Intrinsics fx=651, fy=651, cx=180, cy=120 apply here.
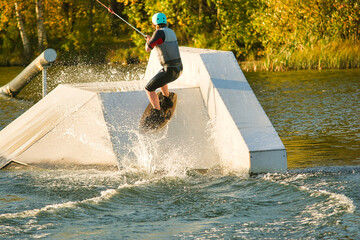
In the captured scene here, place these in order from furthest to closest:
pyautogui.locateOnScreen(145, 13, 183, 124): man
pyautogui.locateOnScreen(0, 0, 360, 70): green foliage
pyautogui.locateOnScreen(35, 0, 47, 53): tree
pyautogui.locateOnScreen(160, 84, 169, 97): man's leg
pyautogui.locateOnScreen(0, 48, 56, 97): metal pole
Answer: pyautogui.locateOnScreen(35, 0, 47, 53): tree → pyautogui.locateOnScreen(0, 0, 360, 70): green foliage → pyautogui.locateOnScreen(0, 48, 56, 97): metal pole → pyautogui.locateOnScreen(160, 84, 169, 97): man's leg → pyautogui.locateOnScreen(145, 13, 183, 124): man

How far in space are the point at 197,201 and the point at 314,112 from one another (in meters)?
8.56

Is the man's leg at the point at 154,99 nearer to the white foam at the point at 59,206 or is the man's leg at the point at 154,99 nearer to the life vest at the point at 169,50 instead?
the life vest at the point at 169,50

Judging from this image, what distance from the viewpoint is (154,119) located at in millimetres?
11312

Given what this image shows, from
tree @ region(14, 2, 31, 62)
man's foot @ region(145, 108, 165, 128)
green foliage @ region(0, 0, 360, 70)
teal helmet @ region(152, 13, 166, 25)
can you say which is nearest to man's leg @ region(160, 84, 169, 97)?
man's foot @ region(145, 108, 165, 128)

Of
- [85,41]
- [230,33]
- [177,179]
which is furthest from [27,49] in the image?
[177,179]

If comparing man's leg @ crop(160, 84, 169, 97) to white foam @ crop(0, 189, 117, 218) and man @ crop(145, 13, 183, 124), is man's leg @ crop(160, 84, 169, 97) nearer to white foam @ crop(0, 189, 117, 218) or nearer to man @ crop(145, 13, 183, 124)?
man @ crop(145, 13, 183, 124)

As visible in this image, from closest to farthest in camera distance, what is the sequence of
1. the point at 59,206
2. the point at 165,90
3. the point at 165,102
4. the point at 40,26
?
the point at 59,206, the point at 165,90, the point at 165,102, the point at 40,26

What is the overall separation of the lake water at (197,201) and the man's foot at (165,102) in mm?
1279

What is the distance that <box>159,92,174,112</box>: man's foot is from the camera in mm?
11477

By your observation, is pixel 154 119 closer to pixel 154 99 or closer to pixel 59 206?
pixel 154 99

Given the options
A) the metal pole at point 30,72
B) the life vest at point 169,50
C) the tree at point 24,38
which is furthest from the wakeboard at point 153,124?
the tree at point 24,38

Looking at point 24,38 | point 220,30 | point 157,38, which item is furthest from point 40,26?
point 157,38

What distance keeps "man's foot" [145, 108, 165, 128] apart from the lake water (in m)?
0.91

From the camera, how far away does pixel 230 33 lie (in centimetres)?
3144
